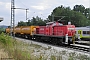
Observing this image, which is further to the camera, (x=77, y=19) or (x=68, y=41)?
(x=77, y=19)

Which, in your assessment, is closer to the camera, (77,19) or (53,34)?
(53,34)

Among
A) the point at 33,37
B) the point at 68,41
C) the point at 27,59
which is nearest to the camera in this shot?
the point at 27,59

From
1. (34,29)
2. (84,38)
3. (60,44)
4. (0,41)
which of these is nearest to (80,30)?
(84,38)

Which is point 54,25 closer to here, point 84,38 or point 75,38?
point 75,38

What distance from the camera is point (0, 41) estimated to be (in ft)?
59.0

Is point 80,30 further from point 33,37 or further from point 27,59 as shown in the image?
point 27,59

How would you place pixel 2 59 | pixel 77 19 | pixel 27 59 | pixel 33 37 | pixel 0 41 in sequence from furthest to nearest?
pixel 77 19 → pixel 33 37 → pixel 0 41 → pixel 2 59 → pixel 27 59

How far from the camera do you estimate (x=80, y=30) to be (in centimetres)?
4519

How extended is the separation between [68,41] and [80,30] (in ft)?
62.5

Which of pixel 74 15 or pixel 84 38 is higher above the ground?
pixel 74 15

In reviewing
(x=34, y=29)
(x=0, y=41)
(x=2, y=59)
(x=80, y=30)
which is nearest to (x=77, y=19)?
(x=80, y=30)

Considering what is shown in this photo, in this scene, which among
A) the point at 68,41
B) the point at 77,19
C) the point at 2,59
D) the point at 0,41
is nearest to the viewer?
the point at 2,59

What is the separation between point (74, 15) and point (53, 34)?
172 feet

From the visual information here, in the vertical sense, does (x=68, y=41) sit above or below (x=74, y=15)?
below
